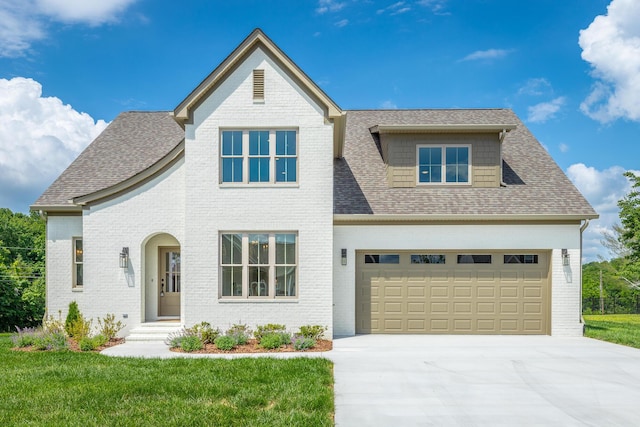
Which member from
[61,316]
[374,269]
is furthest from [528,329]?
[61,316]

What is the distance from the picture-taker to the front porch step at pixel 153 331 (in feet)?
44.8

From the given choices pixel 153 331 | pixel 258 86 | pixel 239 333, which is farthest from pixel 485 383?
pixel 258 86

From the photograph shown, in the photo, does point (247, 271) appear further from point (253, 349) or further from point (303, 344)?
point (303, 344)

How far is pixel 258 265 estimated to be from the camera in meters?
13.6

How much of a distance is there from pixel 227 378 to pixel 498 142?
12014mm

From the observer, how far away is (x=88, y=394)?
786cm

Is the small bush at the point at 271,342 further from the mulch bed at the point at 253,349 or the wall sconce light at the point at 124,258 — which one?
the wall sconce light at the point at 124,258

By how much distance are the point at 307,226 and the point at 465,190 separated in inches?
229

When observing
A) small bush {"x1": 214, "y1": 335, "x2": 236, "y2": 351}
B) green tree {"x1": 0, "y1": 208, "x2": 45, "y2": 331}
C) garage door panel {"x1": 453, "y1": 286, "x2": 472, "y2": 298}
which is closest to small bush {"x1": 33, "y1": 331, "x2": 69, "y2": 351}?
small bush {"x1": 214, "y1": 335, "x2": 236, "y2": 351}

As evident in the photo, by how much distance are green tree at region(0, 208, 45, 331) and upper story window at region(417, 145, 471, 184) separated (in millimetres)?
33279

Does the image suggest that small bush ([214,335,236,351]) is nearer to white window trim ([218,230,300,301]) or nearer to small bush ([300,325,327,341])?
white window trim ([218,230,300,301])

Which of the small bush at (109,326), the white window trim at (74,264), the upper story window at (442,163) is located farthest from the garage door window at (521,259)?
the white window trim at (74,264)

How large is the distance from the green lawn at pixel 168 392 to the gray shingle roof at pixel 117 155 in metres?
7.33

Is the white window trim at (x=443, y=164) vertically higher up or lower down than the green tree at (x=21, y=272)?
higher up
